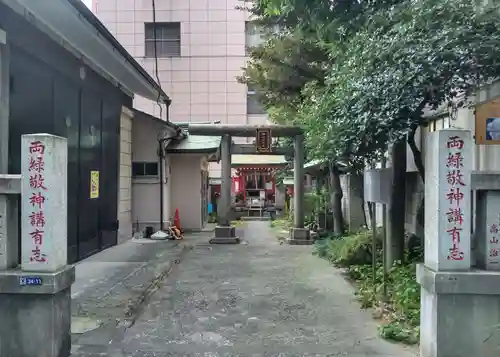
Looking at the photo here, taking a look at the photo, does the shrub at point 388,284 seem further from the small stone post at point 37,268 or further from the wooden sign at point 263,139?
the wooden sign at point 263,139

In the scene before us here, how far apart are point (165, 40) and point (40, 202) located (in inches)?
1126

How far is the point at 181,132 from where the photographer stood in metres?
19.2

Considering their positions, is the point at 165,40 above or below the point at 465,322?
above

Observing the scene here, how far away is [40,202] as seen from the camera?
5.33 metres

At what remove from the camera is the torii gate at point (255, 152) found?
55.9 ft

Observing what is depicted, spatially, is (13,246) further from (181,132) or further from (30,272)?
(181,132)

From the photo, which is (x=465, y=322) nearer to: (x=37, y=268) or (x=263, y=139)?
(x=37, y=268)

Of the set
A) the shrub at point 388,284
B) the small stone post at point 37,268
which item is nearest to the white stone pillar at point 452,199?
the shrub at point 388,284

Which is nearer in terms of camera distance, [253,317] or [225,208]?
[253,317]

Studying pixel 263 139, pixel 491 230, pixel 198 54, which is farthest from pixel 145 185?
pixel 198 54

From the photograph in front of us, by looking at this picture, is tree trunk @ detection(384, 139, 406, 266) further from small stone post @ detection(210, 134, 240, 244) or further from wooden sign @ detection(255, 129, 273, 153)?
small stone post @ detection(210, 134, 240, 244)

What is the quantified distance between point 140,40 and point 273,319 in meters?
27.7

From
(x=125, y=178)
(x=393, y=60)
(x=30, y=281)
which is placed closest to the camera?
(x=30, y=281)

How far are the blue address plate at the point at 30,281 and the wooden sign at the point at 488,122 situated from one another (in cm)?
564
